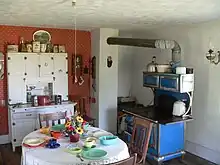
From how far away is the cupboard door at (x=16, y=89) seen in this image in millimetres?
4910

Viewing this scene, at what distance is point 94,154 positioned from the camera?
267 cm

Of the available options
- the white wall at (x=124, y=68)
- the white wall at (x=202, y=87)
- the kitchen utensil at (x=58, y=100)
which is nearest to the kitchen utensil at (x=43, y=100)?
the kitchen utensil at (x=58, y=100)

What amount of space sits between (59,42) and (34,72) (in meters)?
0.85

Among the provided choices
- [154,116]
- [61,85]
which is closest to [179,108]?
[154,116]

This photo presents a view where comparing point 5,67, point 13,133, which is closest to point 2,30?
point 5,67

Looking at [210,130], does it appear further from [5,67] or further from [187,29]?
[5,67]

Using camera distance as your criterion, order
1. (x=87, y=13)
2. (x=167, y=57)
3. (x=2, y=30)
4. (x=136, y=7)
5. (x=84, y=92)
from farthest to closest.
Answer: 1. (x=84, y=92)
2. (x=167, y=57)
3. (x=2, y=30)
4. (x=87, y=13)
5. (x=136, y=7)

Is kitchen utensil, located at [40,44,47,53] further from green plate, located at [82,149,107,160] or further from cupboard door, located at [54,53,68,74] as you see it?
green plate, located at [82,149,107,160]

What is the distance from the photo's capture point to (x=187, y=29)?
15.7ft

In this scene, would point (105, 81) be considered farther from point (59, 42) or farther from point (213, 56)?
point (213, 56)

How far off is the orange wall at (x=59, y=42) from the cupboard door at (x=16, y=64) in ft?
0.77

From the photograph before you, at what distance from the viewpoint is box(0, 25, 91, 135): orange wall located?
499 centimetres

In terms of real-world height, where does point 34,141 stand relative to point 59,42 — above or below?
below

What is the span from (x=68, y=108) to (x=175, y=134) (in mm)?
2142
